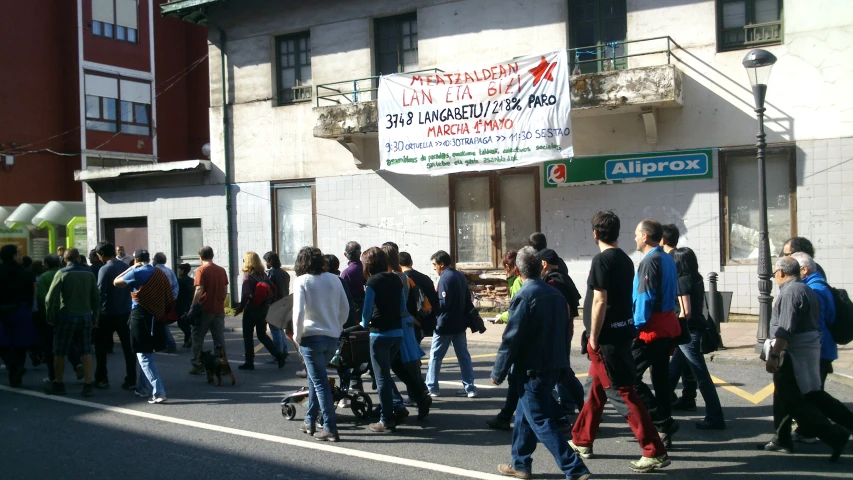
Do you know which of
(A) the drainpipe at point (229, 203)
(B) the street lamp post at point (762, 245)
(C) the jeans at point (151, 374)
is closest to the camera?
(C) the jeans at point (151, 374)

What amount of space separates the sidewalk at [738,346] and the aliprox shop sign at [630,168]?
9.43ft

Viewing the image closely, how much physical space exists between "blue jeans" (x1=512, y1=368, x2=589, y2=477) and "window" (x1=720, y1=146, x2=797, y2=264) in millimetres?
10203

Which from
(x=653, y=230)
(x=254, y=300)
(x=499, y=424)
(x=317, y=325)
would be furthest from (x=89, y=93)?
(x=653, y=230)

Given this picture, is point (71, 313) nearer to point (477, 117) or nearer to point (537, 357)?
point (537, 357)

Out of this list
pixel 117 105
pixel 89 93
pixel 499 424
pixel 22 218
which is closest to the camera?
pixel 499 424

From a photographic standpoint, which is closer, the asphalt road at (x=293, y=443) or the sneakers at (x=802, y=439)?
the asphalt road at (x=293, y=443)

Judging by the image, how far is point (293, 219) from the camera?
1966 centimetres

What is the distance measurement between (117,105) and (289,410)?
29.4m

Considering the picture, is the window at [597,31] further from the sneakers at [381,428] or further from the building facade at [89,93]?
the building facade at [89,93]

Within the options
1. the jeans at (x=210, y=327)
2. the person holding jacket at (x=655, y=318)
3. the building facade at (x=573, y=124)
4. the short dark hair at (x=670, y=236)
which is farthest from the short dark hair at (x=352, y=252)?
the building facade at (x=573, y=124)

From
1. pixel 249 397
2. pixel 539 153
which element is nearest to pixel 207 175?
pixel 539 153

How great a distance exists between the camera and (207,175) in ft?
68.2

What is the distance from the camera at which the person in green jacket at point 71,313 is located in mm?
9531

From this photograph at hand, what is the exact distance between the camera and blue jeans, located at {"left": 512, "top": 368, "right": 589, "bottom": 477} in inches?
221
